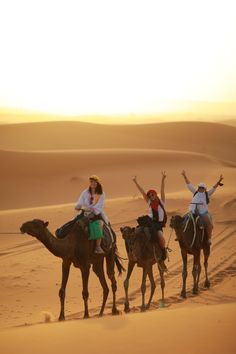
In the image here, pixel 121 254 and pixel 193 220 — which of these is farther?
pixel 121 254

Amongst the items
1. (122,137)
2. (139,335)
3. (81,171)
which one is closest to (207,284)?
(139,335)

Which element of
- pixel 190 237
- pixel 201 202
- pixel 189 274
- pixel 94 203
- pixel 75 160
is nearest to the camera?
pixel 94 203

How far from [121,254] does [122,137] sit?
5258 cm

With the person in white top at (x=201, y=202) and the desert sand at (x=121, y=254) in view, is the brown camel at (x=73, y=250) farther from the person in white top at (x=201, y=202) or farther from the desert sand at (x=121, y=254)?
the person in white top at (x=201, y=202)

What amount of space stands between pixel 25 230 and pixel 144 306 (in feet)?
11.4

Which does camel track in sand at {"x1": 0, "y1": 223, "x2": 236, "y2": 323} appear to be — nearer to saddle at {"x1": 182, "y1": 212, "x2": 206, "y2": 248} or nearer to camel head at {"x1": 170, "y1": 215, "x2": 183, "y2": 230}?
saddle at {"x1": 182, "y1": 212, "x2": 206, "y2": 248}

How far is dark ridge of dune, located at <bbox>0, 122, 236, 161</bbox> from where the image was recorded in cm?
6738

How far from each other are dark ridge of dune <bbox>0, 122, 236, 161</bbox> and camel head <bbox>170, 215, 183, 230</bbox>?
48.0m

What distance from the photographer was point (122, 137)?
7338 centimetres

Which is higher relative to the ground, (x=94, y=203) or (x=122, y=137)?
(x=122, y=137)

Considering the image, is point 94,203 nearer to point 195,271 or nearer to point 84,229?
point 84,229

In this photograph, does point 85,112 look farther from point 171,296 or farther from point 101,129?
point 171,296

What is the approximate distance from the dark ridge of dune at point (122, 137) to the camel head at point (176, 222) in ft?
158

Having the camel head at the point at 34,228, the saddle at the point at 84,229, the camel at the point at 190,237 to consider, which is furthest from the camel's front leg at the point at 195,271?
the camel head at the point at 34,228
